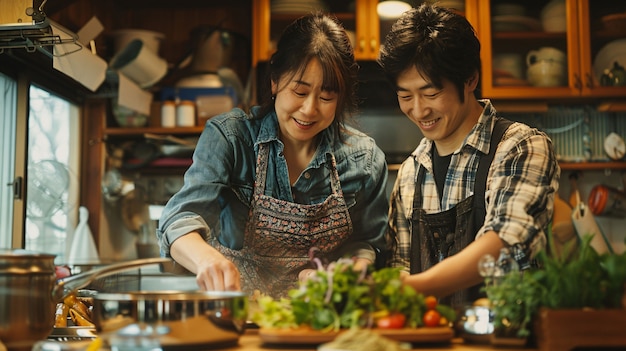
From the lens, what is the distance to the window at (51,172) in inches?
129

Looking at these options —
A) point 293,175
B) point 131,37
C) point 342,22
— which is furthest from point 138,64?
point 293,175

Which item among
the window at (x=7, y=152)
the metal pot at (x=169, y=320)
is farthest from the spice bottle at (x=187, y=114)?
the metal pot at (x=169, y=320)

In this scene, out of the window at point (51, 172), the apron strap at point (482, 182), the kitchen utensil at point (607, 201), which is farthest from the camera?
the kitchen utensil at point (607, 201)

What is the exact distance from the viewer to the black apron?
6.01ft

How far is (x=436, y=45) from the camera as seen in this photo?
72.1 inches

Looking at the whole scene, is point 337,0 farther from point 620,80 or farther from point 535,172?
point 535,172

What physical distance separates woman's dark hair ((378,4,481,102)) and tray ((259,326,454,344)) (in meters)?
0.79

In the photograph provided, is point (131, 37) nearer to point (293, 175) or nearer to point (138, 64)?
point (138, 64)

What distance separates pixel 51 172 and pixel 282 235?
66.3 inches

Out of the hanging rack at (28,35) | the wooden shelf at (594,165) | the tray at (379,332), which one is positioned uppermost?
the hanging rack at (28,35)

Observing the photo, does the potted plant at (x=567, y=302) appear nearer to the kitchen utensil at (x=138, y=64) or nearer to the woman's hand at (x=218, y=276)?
the woman's hand at (x=218, y=276)

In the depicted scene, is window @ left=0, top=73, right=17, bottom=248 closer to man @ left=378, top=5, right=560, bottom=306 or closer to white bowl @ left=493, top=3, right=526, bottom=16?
man @ left=378, top=5, right=560, bottom=306

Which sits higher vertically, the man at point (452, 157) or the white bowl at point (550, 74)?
the white bowl at point (550, 74)

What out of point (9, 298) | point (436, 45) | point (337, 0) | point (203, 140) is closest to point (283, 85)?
point (203, 140)
